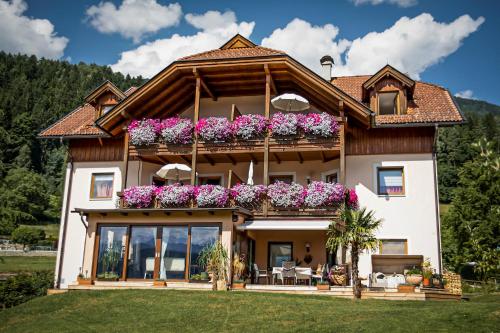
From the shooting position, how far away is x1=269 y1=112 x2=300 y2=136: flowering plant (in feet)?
67.8

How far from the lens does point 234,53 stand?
22.5 m

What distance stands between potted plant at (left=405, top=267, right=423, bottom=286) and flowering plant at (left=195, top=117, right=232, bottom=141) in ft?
28.5

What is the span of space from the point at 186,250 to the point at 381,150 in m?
8.92

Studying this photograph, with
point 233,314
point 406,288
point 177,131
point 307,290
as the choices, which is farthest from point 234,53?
point 233,314

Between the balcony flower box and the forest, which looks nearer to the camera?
the balcony flower box

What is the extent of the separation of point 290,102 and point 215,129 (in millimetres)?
3227

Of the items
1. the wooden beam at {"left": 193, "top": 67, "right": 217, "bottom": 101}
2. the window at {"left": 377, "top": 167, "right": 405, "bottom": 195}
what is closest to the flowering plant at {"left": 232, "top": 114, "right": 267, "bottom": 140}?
the wooden beam at {"left": 193, "top": 67, "right": 217, "bottom": 101}

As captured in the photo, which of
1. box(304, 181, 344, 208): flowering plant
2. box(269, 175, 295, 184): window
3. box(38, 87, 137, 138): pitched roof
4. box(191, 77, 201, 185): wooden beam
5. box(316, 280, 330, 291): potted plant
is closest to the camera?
box(316, 280, 330, 291): potted plant

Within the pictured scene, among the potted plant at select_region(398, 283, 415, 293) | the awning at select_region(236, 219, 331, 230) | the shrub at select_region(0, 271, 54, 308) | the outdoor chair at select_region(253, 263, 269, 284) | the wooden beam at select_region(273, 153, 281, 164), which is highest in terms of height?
the wooden beam at select_region(273, 153, 281, 164)

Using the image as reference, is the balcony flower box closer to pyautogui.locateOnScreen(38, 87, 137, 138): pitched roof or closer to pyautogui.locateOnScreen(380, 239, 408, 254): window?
pyautogui.locateOnScreen(380, 239, 408, 254): window

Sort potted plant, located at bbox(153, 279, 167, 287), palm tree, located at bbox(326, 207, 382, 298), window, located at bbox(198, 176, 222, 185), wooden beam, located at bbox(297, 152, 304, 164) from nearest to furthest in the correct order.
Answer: palm tree, located at bbox(326, 207, 382, 298)
potted plant, located at bbox(153, 279, 167, 287)
wooden beam, located at bbox(297, 152, 304, 164)
window, located at bbox(198, 176, 222, 185)

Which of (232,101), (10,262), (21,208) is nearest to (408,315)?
(232,101)

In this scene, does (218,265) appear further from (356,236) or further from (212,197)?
(356,236)

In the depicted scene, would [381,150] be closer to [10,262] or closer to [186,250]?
[186,250]
